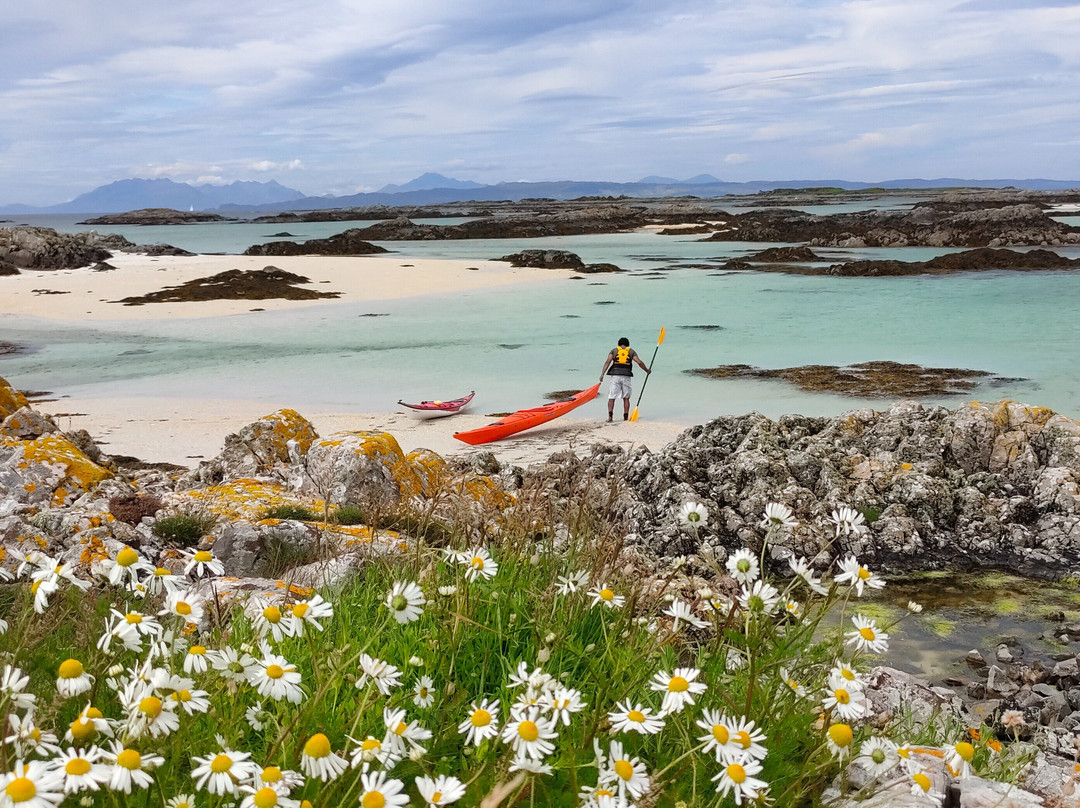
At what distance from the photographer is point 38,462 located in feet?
24.7

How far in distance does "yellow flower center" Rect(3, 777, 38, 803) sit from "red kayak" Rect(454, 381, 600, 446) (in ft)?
38.7

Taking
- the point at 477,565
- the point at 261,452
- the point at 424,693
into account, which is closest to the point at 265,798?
the point at 424,693

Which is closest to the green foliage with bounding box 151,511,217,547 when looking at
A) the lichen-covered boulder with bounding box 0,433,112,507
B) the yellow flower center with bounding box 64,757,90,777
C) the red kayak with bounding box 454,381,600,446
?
the lichen-covered boulder with bounding box 0,433,112,507

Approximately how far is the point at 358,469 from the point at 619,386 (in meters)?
7.56

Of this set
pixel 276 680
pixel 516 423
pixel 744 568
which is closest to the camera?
pixel 276 680

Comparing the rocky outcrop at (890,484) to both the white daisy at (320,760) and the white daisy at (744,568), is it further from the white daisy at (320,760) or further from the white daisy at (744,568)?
the white daisy at (320,760)

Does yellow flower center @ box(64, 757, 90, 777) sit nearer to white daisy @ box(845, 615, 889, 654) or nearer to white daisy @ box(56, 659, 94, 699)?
white daisy @ box(56, 659, 94, 699)

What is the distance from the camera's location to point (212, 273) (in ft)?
128

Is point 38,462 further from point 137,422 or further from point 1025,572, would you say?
point 1025,572

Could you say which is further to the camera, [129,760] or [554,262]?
[554,262]

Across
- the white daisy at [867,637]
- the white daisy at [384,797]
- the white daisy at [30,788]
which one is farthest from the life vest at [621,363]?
the white daisy at [30,788]

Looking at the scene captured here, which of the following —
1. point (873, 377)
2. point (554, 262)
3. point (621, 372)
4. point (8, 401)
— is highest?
point (554, 262)

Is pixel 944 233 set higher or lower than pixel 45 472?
higher

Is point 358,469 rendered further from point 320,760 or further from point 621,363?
point 621,363
